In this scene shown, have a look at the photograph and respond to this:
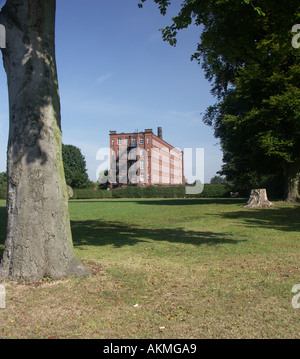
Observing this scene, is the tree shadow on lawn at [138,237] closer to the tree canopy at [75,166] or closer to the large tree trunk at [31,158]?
the large tree trunk at [31,158]

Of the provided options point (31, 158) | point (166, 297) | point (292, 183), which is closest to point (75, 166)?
point (292, 183)

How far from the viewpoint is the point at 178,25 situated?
10.2 meters

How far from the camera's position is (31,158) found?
234 inches

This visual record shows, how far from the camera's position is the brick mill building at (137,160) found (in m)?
86.0

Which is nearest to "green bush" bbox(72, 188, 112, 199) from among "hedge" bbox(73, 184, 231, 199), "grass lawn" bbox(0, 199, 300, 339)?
"hedge" bbox(73, 184, 231, 199)

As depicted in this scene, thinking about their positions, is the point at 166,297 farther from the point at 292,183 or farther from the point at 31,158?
the point at 292,183

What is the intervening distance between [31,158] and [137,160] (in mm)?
81024

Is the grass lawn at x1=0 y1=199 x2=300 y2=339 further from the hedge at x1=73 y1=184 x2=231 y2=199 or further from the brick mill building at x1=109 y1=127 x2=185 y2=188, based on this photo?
the brick mill building at x1=109 y1=127 x2=185 y2=188

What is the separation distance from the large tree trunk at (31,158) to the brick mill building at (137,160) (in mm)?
79159

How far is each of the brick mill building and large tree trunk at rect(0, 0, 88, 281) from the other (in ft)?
260

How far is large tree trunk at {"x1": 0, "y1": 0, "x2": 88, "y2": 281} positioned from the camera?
5895 millimetres

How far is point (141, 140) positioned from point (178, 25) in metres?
79.2

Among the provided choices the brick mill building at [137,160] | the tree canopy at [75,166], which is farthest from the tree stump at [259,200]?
the tree canopy at [75,166]
